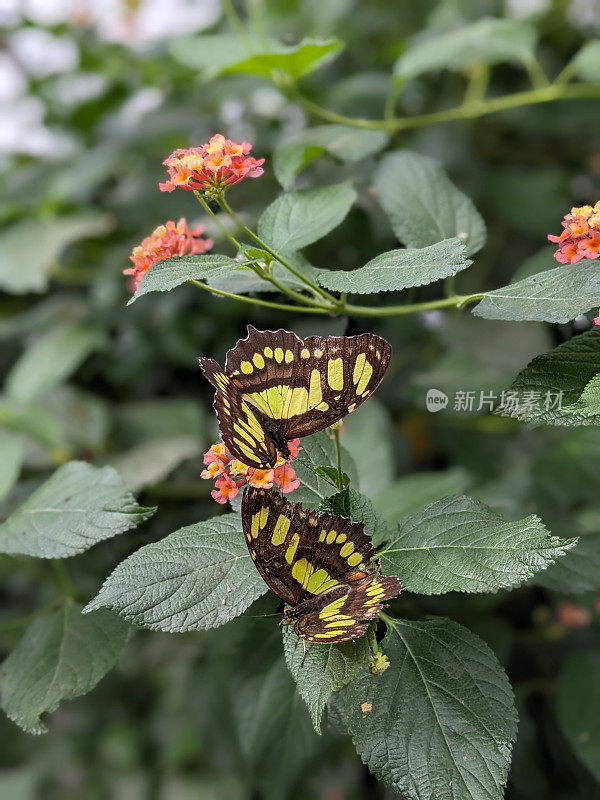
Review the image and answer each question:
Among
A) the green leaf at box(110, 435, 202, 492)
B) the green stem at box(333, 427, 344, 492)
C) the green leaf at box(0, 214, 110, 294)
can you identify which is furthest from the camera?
the green leaf at box(0, 214, 110, 294)

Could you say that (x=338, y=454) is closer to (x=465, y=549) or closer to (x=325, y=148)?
Answer: (x=465, y=549)

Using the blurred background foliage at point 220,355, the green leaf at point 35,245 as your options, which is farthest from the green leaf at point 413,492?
the green leaf at point 35,245

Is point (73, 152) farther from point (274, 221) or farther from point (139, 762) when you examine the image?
point (139, 762)

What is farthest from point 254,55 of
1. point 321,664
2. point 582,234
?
point 321,664

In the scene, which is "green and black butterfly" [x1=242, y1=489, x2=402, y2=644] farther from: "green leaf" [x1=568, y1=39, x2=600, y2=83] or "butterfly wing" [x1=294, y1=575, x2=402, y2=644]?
"green leaf" [x1=568, y1=39, x2=600, y2=83]

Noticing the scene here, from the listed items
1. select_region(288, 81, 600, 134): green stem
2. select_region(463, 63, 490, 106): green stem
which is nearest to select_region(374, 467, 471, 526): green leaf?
select_region(288, 81, 600, 134): green stem

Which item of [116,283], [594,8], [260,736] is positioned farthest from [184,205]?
[594,8]

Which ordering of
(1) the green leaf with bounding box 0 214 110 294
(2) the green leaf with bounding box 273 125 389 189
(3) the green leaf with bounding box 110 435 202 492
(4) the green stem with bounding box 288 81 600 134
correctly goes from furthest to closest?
(1) the green leaf with bounding box 0 214 110 294 < (4) the green stem with bounding box 288 81 600 134 < (3) the green leaf with bounding box 110 435 202 492 < (2) the green leaf with bounding box 273 125 389 189
